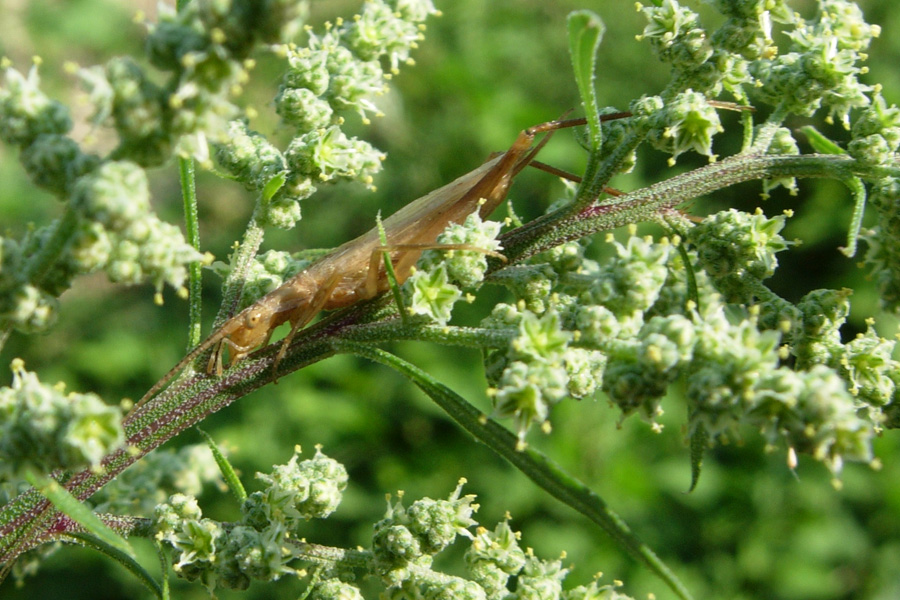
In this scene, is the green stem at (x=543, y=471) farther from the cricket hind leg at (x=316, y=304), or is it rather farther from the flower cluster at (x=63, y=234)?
the flower cluster at (x=63, y=234)

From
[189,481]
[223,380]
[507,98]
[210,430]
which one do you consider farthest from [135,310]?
[223,380]

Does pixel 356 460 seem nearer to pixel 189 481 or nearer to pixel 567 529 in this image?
pixel 567 529

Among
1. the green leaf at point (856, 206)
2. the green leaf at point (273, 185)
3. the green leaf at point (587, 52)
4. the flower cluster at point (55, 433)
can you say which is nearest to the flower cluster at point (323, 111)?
the green leaf at point (273, 185)

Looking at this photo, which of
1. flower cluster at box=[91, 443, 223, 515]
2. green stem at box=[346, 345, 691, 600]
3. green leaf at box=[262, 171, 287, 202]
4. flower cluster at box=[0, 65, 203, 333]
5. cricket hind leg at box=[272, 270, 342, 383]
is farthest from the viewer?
flower cluster at box=[91, 443, 223, 515]

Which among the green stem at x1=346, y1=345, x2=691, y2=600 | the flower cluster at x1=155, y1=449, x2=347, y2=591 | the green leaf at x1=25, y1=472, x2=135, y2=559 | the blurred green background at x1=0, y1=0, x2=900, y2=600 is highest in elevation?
the green leaf at x1=25, y1=472, x2=135, y2=559

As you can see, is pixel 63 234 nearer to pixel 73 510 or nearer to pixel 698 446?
pixel 73 510

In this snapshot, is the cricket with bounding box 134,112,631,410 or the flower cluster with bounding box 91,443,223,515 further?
the flower cluster with bounding box 91,443,223,515

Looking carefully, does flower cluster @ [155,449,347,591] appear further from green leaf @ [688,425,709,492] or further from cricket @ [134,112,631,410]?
green leaf @ [688,425,709,492]

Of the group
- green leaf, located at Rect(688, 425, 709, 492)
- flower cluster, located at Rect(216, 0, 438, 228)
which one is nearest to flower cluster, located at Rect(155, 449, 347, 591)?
flower cluster, located at Rect(216, 0, 438, 228)
